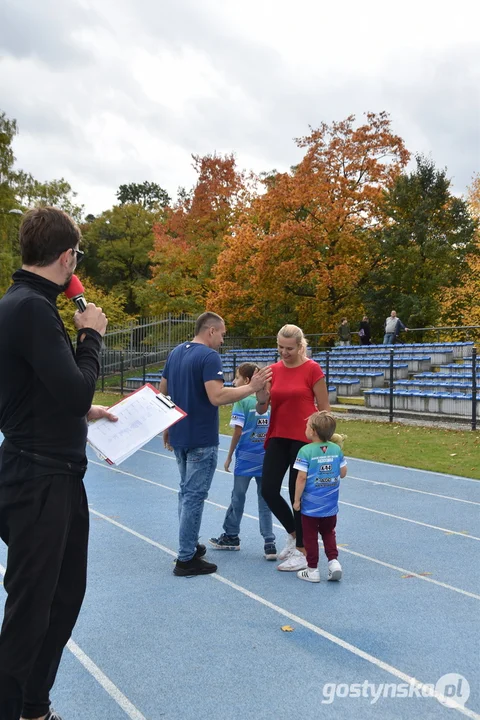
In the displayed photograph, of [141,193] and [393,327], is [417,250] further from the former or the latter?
[141,193]

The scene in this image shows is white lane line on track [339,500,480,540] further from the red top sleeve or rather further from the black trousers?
the black trousers

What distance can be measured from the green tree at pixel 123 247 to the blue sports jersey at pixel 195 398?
143ft

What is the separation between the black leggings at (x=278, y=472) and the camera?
566 cm

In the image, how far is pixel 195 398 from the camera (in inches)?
211

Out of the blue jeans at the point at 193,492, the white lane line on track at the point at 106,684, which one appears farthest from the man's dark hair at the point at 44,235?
the blue jeans at the point at 193,492

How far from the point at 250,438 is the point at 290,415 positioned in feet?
2.37

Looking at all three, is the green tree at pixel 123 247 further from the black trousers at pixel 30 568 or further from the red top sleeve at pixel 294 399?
the black trousers at pixel 30 568

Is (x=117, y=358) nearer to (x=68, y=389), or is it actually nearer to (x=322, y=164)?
(x=322, y=164)

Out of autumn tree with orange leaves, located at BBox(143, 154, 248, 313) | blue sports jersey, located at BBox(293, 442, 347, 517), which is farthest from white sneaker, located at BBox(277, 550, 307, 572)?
autumn tree with orange leaves, located at BBox(143, 154, 248, 313)

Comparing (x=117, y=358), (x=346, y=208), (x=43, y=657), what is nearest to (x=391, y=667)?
(x=43, y=657)

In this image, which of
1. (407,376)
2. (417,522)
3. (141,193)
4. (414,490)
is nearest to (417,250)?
(407,376)

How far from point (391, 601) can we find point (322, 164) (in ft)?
84.0

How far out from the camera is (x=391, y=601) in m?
4.86

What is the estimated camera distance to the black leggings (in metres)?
5.66
